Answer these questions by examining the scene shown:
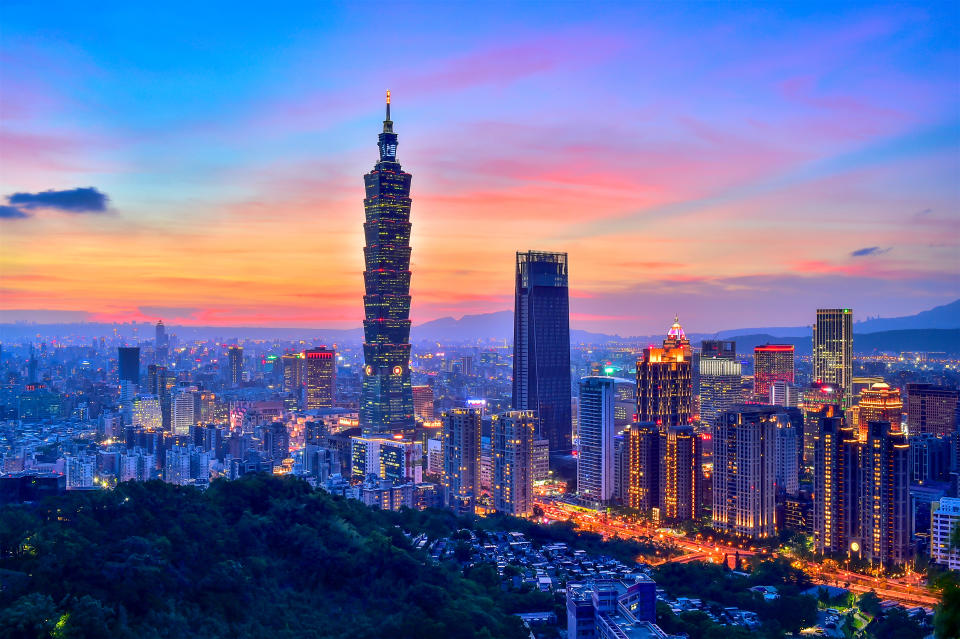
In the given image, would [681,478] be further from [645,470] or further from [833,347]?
[833,347]

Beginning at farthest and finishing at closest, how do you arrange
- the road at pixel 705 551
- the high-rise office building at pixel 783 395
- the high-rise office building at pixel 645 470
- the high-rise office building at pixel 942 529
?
the high-rise office building at pixel 783 395
the high-rise office building at pixel 645 470
the high-rise office building at pixel 942 529
the road at pixel 705 551

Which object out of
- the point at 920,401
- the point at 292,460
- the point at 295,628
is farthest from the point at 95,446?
the point at 920,401

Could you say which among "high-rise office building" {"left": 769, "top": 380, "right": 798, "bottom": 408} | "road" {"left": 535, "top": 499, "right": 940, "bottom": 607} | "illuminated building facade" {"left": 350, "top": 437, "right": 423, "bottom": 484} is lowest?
"road" {"left": 535, "top": 499, "right": 940, "bottom": 607}

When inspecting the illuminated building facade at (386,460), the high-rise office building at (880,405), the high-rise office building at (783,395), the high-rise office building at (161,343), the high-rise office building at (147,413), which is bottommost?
the illuminated building facade at (386,460)

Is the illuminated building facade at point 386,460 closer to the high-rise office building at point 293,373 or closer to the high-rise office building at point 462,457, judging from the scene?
the high-rise office building at point 462,457

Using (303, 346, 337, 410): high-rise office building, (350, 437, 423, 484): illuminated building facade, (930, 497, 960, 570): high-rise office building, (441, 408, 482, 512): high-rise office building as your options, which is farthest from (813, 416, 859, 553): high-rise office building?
(303, 346, 337, 410): high-rise office building

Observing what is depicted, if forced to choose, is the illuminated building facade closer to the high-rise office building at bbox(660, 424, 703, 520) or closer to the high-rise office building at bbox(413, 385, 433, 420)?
the high-rise office building at bbox(660, 424, 703, 520)

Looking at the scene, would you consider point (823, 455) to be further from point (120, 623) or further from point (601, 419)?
point (120, 623)

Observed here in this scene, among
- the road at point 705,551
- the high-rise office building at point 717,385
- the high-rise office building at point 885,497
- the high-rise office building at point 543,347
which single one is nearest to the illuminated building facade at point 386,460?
the road at point 705,551
